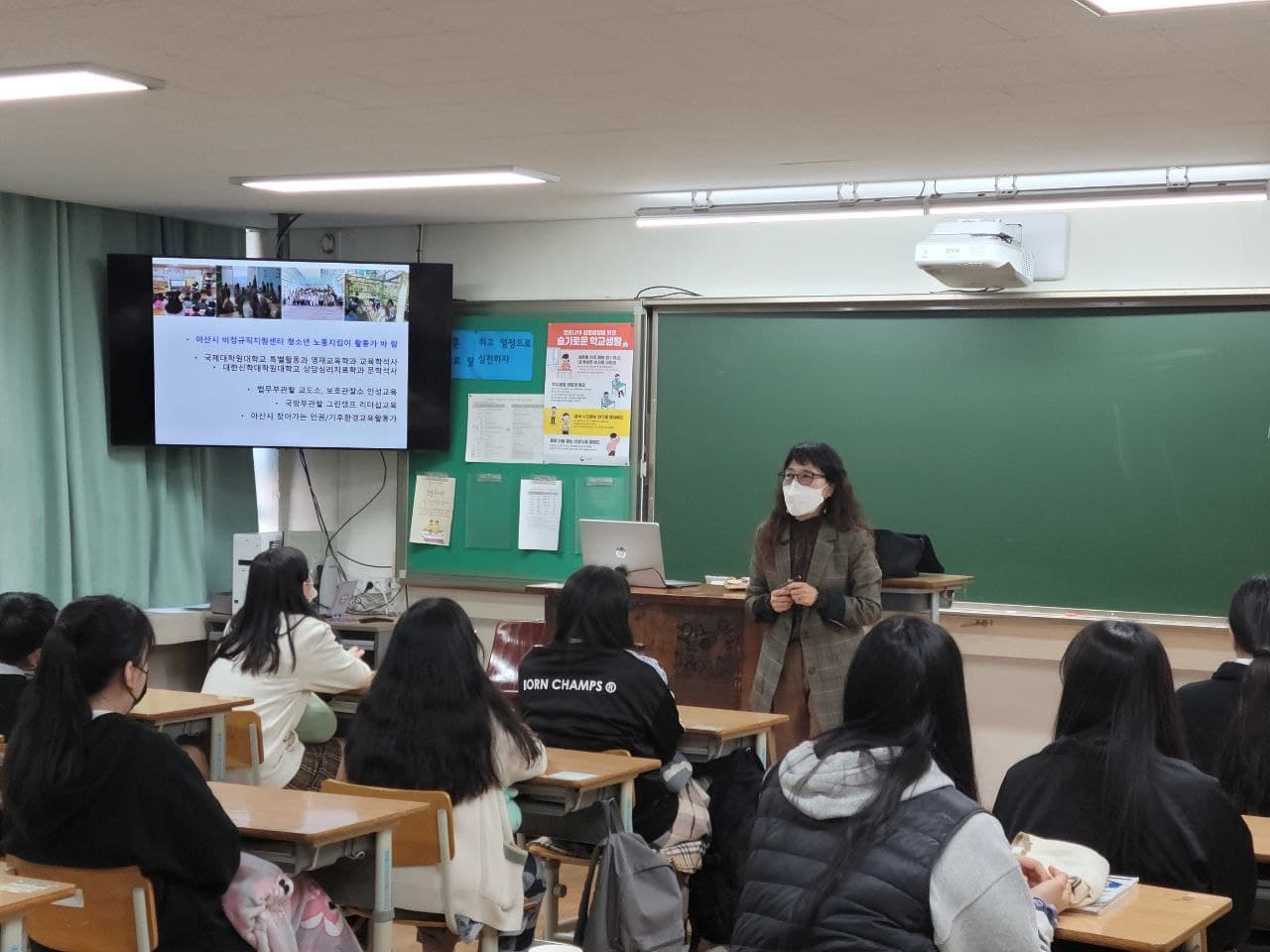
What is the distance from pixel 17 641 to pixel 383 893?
5.07 feet

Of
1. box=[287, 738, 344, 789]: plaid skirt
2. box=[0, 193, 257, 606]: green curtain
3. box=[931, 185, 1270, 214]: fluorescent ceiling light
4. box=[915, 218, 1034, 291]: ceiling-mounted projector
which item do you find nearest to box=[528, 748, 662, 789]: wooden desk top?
box=[287, 738, 344, 789]: plaid skirt

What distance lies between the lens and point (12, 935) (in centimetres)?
263

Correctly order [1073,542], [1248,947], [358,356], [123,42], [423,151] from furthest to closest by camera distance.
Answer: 1. [358,356]
2. [1073,542]
3. [423,151]
4. [123,42]
5. [1248,947]

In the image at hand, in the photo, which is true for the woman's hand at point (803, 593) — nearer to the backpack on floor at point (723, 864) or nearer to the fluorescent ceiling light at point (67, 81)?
the backpack on floor at point (723, 864)

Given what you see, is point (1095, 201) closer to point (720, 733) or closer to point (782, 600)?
point (782, 600)

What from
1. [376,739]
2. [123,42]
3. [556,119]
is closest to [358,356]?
[556,119]

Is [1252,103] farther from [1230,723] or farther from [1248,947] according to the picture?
[1248,947]

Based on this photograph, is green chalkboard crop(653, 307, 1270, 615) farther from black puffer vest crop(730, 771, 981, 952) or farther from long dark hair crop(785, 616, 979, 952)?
black puffer vest crop(730, 771, 981, 952)

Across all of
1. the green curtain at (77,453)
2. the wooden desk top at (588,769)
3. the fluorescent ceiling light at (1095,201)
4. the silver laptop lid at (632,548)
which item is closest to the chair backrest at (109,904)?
the wooden desk top at (588,769)

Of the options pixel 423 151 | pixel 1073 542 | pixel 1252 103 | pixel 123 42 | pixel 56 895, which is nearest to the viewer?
pixel 56 895

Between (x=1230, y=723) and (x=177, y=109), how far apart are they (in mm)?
3648

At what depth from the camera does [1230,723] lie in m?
3.52

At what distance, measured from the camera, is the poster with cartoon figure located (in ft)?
23.2

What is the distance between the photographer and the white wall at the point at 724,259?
5977 millimetres
